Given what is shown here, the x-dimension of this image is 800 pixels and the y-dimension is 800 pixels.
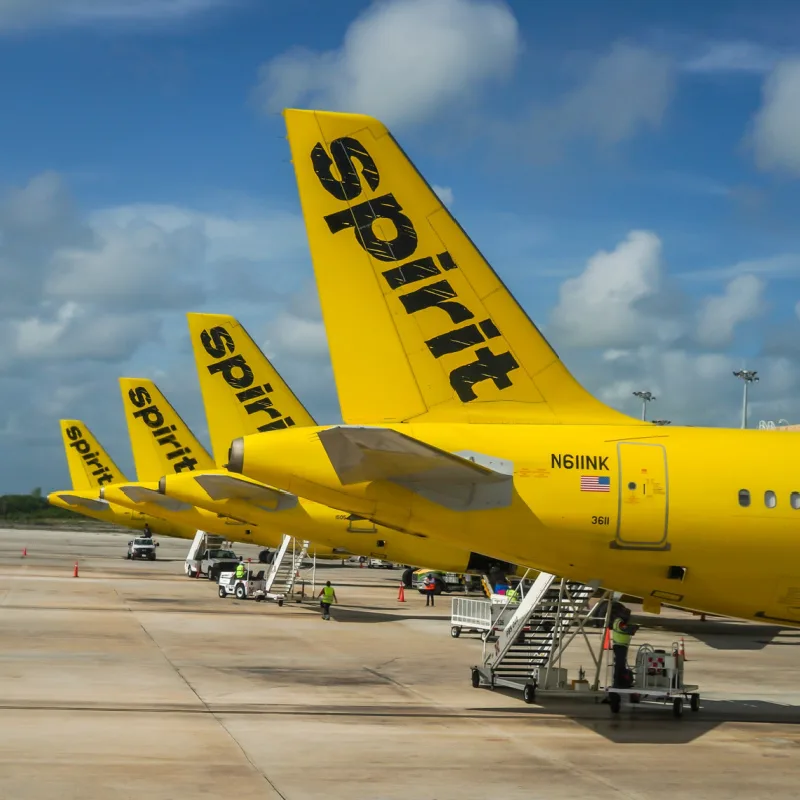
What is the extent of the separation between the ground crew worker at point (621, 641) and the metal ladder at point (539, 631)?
2.66ft

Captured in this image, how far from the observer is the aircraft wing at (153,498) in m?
61.5

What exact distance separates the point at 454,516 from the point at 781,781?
6.47 meters

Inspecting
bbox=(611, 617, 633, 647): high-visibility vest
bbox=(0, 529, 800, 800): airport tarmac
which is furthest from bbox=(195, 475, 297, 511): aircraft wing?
bbox=(611, 617, 633, 647): high-visibility vest

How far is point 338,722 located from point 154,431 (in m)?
50.6

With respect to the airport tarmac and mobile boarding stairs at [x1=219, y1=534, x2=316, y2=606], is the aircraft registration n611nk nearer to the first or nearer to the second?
the airport tarmac

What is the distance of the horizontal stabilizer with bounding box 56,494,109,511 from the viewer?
89625 mm

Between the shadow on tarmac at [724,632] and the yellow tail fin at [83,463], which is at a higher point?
the yellow tail fin at [83,463]

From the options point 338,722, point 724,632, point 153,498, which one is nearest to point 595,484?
point 338,722

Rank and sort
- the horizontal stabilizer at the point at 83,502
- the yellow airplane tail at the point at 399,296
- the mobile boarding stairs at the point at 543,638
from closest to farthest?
the yellow airplane tail at the point at 399,296 → the mobile boarding stairs at the point at 543,638 → the horizontal stabilizer at the point at 83,502

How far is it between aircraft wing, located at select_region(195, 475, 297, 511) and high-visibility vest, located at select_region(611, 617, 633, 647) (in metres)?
23.7

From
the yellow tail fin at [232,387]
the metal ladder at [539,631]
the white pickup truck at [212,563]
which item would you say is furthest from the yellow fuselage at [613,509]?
the white pickup truck at [212,563]

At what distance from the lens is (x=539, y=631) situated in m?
23.9

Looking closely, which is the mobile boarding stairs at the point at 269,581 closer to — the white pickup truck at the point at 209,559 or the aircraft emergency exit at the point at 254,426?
the aircraft emergency exit at the point at 254,426

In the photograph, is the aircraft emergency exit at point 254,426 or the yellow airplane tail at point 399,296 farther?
the aircraft emergency exit at point 254,426
